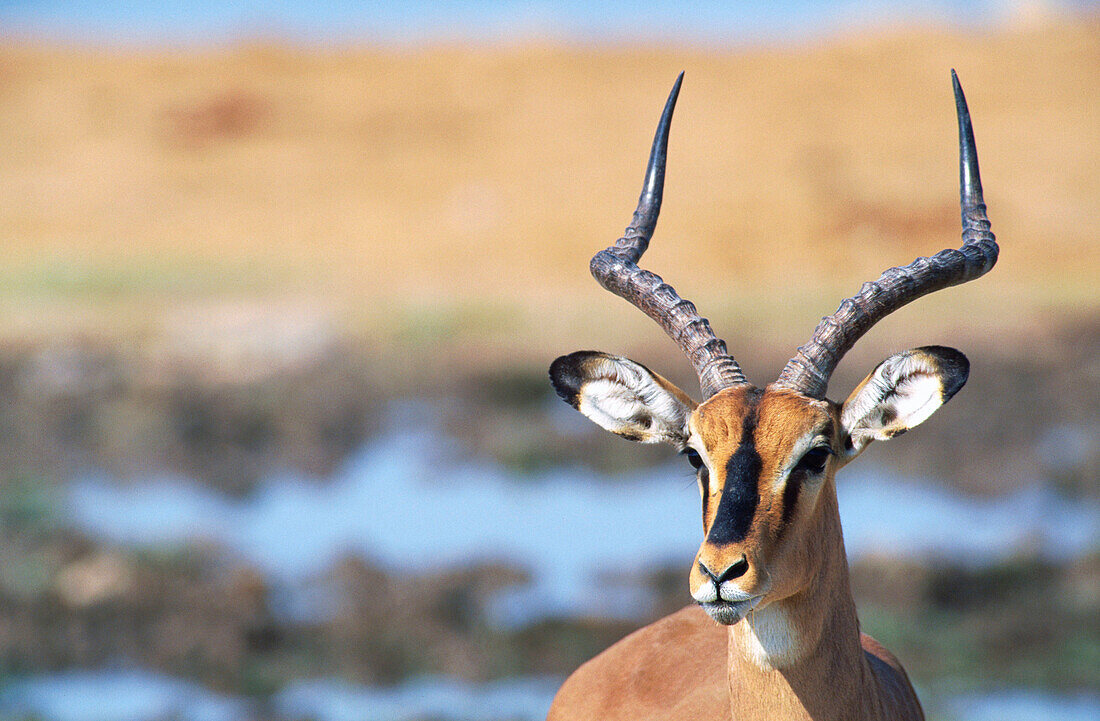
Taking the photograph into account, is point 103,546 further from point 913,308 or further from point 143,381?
point 913,308

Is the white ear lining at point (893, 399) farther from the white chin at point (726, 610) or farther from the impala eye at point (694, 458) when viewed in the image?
the white chin at point (726, 610)

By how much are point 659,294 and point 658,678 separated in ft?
5.34

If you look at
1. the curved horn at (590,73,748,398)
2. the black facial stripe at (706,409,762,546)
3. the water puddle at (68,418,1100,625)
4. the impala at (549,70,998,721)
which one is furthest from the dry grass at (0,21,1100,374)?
the black facial stripe at (706,409,762,546)

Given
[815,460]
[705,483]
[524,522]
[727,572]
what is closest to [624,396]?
[705,483]

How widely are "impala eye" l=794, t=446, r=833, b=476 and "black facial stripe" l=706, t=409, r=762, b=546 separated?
0.17 m

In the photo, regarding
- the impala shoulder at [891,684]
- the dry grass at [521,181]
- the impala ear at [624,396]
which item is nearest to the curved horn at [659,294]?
the impala ear at [624,396]

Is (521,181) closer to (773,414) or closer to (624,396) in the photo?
(624,396)

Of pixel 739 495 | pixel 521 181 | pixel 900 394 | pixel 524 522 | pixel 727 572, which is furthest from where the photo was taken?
pixel 521 181

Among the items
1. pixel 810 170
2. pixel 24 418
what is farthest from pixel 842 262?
pixel 24 418

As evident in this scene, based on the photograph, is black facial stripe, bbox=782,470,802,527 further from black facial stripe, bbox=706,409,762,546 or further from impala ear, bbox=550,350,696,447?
impala ear, bbox=550,350,696,447

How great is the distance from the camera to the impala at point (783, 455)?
13.3 feet

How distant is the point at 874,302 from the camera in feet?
15.2

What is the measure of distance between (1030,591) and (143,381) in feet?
34.1

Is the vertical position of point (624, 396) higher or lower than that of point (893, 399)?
higher
